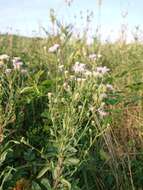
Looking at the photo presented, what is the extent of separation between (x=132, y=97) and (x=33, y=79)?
0.71m

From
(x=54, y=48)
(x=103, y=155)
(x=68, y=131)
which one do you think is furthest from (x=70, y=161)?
(x=54, y=48)

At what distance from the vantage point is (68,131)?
201 cm

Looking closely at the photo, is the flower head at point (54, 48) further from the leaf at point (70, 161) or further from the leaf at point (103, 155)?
the leaf at point (70, 161)

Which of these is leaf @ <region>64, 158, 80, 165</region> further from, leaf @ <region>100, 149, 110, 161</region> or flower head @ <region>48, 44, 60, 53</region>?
flower head @ <region>48, 44, 60, 53</region>

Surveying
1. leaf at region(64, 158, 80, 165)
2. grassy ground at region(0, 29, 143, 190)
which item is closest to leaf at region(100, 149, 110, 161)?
grassy ground at region(0, 29, 143, 190)

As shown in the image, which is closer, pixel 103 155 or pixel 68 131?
pixel 68 131

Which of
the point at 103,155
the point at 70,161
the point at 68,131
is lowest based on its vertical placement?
the point at 103,155

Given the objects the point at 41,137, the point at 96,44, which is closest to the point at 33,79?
the point at 41,137

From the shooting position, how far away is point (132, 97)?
131 inches

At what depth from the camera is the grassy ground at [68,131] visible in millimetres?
2111

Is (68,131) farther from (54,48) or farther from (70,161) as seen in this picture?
(54,48)

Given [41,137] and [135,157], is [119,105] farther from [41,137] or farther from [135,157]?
[41,137]

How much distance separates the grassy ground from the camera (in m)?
2.11

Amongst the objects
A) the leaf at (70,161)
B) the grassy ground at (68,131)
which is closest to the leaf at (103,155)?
the grassy ground at (68,131)
